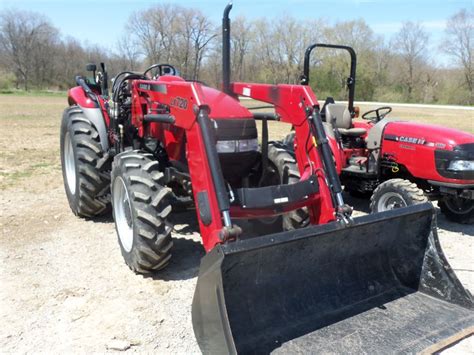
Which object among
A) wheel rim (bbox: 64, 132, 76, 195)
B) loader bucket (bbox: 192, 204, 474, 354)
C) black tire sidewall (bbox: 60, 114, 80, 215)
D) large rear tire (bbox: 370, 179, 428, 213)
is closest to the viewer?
loader bucket (bbox: 192, 204, 474, 354)

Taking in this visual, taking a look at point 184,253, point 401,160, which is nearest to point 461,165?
point 401,160

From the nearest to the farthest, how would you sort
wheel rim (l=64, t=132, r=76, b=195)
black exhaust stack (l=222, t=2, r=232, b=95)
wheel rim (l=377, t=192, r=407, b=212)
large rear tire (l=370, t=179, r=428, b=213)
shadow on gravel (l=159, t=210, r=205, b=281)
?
black exhaust stack (l=222, t=2, r=232, b=95) → shadow on gravel (l=159, t=210, r=205, b=281) → large rear tire (l=370, t=179, r=428, b=213) → wheel rim (l=377, t=192, r=407, b=212) → wheel rim (l=64, t=132, r=76, b=195)

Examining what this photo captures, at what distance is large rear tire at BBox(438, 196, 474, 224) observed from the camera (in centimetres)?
568

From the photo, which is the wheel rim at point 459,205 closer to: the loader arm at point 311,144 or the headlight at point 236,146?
the loader arm at point 311,144

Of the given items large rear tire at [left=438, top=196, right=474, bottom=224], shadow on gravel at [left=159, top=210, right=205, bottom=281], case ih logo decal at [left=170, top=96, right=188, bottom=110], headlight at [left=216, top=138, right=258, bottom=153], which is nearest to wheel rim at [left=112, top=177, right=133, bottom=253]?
shadow on gravel at [left=159, top=210, right=205, bottom=281]

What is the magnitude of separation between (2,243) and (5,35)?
261 ft

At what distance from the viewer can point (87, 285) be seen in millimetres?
3889

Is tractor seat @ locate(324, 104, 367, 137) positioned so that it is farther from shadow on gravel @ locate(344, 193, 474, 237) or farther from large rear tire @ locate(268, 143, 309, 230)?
large rear tire @ locate(268, 143, 309, 230)

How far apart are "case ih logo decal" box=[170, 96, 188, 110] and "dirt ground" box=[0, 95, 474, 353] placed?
1443mm

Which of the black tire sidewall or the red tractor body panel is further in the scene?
the red tractor body panel

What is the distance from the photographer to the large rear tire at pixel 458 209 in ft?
18.6

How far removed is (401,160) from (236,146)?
8.59ft

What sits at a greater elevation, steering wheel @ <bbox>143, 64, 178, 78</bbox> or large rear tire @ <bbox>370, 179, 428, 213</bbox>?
steering wheel @ <bbox>143, 64, 178, 78</bbox>

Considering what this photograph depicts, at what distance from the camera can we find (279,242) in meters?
2.83
